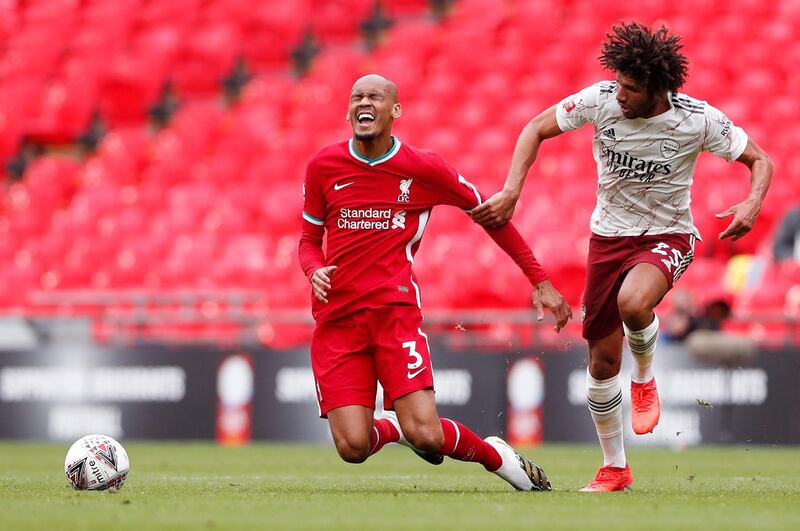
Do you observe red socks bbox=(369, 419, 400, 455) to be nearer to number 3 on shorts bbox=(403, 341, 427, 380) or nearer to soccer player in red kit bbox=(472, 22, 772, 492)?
number 3 on shorts bbox=(403, 341, 427, 380)

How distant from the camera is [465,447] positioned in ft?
23.1

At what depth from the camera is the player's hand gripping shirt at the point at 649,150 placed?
7074mm

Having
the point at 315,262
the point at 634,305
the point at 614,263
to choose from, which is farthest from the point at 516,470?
the point at 315,262

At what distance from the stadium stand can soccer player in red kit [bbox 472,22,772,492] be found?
6852 mm

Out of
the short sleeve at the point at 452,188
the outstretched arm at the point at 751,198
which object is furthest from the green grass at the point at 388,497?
the short sleeve at the point at 452,188

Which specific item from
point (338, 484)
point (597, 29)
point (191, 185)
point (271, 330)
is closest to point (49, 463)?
point (338, 484)

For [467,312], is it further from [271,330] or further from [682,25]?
[682,25]

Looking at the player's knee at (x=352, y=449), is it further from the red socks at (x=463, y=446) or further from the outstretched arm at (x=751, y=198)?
the outstretched arm at (x=751, y=198)

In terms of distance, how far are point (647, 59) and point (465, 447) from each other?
7.09ft

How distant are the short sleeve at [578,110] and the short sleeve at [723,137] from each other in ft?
1.87

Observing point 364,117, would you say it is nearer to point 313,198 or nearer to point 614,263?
point 313,198

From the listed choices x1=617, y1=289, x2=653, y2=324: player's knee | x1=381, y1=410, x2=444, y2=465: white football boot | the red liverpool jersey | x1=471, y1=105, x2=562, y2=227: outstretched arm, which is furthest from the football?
x1=617, y1=289, x2=653, y2=324: player's knee

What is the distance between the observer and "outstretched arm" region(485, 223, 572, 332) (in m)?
7.08

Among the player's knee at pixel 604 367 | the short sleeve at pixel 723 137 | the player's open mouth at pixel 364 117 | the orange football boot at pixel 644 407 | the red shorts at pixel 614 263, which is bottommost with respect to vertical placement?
the orange football boot at pixel 644 407
